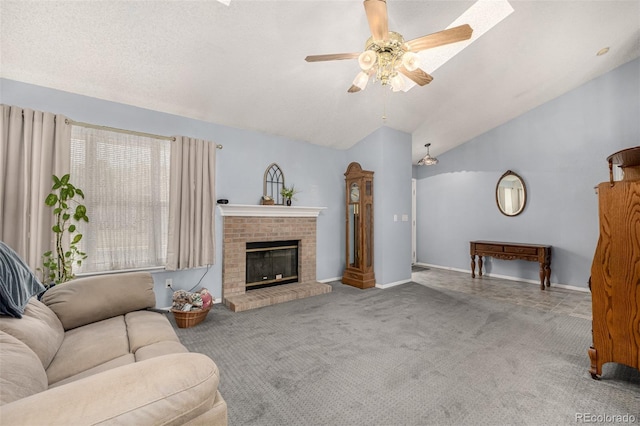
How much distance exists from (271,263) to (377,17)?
11.1ft

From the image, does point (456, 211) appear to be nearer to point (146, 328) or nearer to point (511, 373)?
point (511, 373)

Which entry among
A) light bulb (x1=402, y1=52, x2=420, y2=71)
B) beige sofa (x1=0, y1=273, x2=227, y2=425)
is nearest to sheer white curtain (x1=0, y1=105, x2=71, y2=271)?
beige sofa (x1=0, y1=273, x2=227, y2=425)

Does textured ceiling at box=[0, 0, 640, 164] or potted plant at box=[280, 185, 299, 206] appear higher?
textured ceiling at box=[0, 0, 640, 164]

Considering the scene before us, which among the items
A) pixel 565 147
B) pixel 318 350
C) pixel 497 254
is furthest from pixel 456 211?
pixel 318 350

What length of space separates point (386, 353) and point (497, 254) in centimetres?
365

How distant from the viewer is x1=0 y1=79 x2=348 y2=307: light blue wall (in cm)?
288

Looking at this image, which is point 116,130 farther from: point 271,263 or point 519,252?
point 519,252

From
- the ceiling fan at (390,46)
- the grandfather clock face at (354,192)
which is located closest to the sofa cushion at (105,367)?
the ceiling fan at (390,46)

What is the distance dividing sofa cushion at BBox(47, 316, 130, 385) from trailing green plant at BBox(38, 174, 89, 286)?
1.22 metres

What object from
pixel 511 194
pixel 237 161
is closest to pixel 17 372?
pixel 237 161

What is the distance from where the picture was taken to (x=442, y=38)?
2053mm

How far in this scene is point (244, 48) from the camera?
8.76 feet

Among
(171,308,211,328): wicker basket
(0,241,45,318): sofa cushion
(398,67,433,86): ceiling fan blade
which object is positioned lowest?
(171,308,211,328): wicker basket

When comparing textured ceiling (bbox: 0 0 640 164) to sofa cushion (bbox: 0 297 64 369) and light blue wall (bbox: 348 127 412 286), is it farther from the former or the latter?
sofa cushion (bbox: 0 297 64 369)
